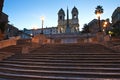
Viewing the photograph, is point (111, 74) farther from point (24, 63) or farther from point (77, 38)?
point (77, 38)

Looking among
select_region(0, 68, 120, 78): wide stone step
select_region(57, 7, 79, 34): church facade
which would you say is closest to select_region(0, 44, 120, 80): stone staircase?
select_region(0, 68, 120, 78): wide stone step

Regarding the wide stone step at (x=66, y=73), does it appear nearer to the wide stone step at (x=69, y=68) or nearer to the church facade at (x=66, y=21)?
the wide stone step at (x=69, y=68)

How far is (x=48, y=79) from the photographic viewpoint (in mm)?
9492

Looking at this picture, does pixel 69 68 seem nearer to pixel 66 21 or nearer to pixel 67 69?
pixel 67 69

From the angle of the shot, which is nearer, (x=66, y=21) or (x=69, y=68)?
(x=69, y=68)

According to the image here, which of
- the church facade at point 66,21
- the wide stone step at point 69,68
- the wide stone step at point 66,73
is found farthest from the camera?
the church facade at point 66,21

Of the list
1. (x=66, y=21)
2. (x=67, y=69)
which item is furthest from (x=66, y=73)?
(x=66, y=21)

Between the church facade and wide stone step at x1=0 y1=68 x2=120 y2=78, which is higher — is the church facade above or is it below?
above

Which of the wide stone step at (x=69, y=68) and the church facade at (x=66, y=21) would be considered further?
the church facade at (x=66, y=21)

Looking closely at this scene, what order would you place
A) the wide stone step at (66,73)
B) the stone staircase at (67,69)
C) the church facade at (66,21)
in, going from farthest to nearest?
the church facade at (66,21)
the stone staircase at (67,69)
the wide stone step at (66,73)

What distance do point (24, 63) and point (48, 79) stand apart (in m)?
3.94

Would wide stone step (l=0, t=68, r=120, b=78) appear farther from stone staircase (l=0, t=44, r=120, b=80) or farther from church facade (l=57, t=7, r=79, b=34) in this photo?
church facade (l=57, t=7, r=79, b=34)

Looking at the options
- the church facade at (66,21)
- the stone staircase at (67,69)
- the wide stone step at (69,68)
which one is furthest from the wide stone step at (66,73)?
the church facade at (66,21)

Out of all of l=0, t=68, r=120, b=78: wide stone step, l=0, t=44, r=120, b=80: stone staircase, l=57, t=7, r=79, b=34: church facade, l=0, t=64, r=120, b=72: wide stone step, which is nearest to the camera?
l=0, t=68, r=120, b=78: wide stone step
